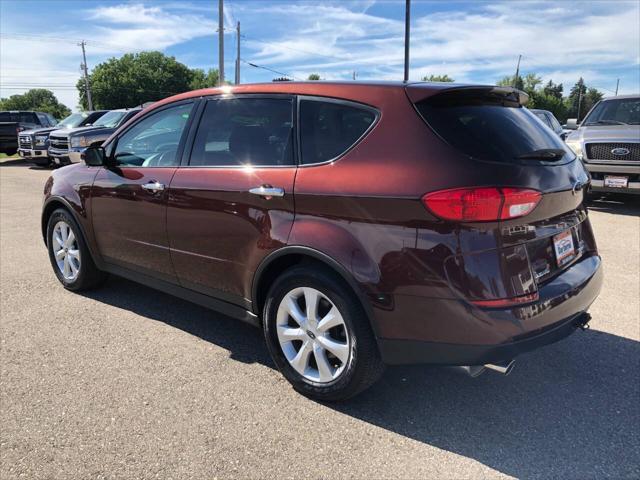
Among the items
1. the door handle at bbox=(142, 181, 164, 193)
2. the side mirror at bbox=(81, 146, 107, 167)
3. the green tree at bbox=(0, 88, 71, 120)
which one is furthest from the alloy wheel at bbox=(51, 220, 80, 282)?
the green tree at bbox=(0, 88, 71, 120)

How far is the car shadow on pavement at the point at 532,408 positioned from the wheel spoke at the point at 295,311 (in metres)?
0.52

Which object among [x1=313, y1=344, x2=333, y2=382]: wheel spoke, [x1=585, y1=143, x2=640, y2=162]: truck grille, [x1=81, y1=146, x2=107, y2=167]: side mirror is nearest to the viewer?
[x1=313, y1=344, x2=333, y2=382]: wheel spoke

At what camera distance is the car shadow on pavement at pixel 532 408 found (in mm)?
2473

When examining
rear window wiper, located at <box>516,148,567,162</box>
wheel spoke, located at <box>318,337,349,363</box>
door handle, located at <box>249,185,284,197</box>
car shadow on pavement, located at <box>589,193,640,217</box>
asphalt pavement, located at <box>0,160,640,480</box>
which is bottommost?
asphalt pavement, located at <box>0,160,640,480</box>

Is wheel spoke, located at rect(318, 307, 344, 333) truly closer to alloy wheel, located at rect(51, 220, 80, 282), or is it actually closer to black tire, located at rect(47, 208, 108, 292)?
black tire, located at rect(47, 208, 108, 292)

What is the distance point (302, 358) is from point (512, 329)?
1.19 metres

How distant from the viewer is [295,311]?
2967 mm

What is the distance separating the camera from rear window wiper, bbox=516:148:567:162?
2.55 meters

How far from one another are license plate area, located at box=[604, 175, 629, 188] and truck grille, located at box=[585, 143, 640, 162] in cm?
30

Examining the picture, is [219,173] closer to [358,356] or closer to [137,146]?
[137,146]

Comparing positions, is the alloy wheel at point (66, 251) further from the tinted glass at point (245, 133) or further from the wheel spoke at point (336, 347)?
the wheel spoke at point (336, 347)

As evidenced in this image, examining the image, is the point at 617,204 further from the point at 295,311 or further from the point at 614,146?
the point at 295,311

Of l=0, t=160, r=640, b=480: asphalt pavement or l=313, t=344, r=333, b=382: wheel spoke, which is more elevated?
l=313, t=344, r=333, b=382: wheel spoke

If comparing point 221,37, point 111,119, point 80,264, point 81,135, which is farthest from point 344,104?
point 221,37
